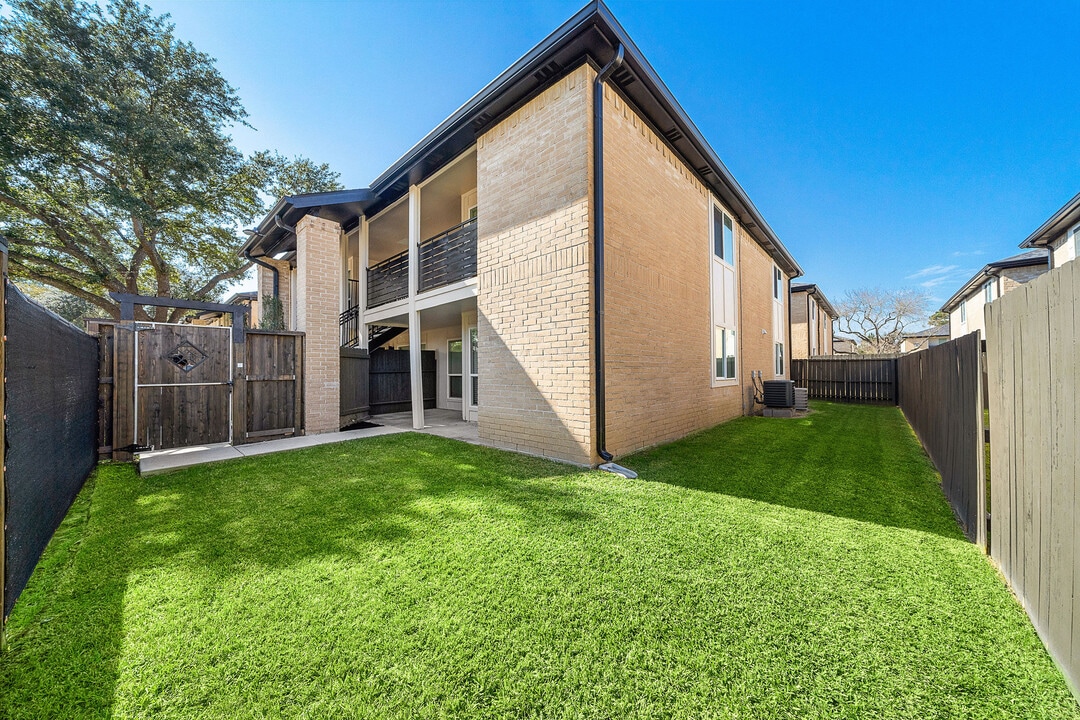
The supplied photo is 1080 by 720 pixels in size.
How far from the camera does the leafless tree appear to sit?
3403 cm

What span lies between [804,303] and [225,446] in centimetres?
2631

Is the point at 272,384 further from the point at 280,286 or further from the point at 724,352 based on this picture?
the point at 724,352

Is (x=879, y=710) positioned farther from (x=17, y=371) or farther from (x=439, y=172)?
(x=439, y=172)

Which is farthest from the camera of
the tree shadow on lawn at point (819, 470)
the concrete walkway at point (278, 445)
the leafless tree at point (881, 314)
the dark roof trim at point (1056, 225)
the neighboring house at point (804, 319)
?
the leafless tree at point (881, 314)

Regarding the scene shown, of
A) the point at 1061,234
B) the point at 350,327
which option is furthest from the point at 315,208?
the point at 1061,234

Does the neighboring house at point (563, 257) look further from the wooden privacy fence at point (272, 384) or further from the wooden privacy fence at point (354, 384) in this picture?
the wooden privacy fence at point (354, 384)

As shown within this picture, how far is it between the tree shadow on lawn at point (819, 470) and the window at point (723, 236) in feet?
15.3

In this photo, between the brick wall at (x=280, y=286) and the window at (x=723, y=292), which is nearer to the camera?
the window at (x=723, y=292)

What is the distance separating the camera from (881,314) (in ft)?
116

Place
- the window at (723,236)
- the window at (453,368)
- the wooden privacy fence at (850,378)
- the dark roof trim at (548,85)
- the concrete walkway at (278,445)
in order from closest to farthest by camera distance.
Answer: the dark roof trim at (548,85), the concrete walkway at (278,445), the window at (723,236), the window at (453,368), the wooden privacy fence at (850,378)

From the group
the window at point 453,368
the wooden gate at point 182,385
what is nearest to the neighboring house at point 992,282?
the window at point 453,368

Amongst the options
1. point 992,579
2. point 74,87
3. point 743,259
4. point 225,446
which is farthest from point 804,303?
point 74,87

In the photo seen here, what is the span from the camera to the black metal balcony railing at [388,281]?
9.29 meters

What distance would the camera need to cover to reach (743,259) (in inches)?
443
